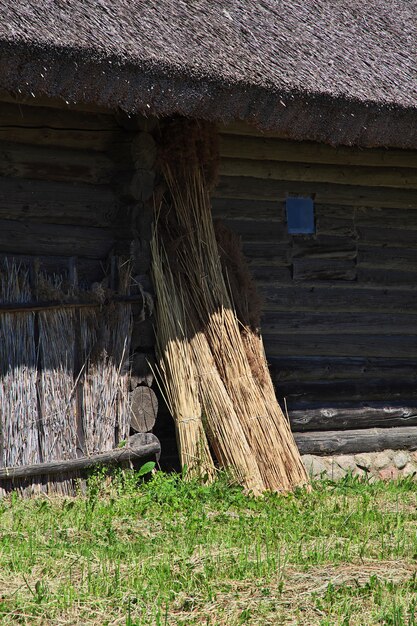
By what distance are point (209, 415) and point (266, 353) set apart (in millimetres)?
988

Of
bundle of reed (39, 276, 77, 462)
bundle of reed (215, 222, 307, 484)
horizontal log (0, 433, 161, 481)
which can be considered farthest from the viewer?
bundle of reed (215, 222, 307, 484)

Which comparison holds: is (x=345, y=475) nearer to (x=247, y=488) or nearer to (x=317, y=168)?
(x=247, y=488)

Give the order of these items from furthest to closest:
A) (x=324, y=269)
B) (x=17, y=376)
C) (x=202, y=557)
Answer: (x=324, y=269) → (x=17, y=376) → (x=202, y=557)

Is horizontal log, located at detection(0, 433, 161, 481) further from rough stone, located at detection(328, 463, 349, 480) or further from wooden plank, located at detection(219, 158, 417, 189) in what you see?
wooden plank, located at detection(219, 158, 417, 189)

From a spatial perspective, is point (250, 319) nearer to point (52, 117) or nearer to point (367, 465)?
point (367, 465)

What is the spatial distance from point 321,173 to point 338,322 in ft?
3.66

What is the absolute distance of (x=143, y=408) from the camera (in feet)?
20.8

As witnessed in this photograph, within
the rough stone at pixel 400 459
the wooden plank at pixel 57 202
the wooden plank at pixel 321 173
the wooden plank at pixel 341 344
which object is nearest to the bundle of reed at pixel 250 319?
the wooden plank at pixel 341 344

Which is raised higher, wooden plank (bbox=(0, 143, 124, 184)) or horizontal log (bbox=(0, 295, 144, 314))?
wooden plank (bbox=(0, 143, 124, 184))

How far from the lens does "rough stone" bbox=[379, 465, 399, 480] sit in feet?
25.0

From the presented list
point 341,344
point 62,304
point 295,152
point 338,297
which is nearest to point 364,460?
point 341,344

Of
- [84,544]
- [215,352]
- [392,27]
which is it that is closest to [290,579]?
[84,544]

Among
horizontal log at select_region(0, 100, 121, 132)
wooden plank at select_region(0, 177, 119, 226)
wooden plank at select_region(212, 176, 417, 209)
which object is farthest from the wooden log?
horizontal log at select_region(0, 100, 121, 132)

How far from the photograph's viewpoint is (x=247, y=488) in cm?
629
